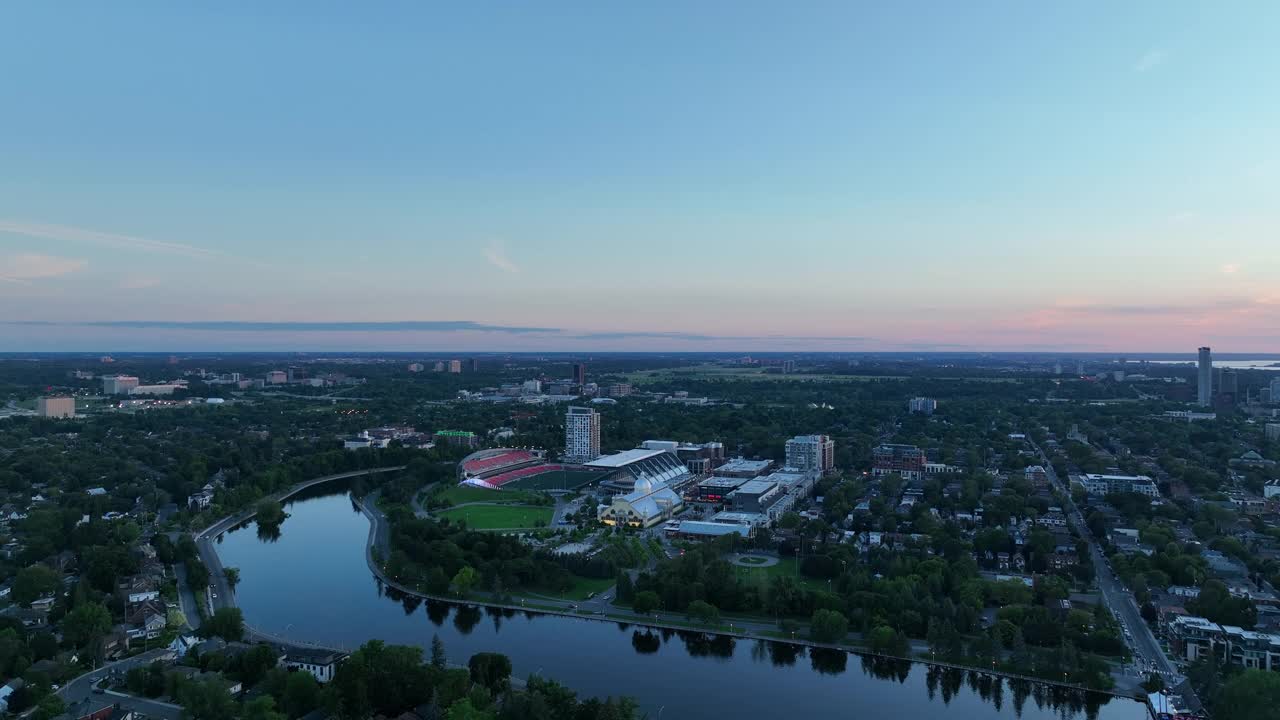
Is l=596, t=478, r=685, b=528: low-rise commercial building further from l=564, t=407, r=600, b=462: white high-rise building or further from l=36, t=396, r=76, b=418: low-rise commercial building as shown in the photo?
l=36, t=396, r=76, b=418: low-rise commercial building

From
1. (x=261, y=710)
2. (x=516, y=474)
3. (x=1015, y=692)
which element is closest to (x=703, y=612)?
(x=1015, y=692)

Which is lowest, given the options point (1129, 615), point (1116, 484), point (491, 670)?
point (1129, 615)

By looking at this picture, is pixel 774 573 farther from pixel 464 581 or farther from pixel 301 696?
pixel 301 696

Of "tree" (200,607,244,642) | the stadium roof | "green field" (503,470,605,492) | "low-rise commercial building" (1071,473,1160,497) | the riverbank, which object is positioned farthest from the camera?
the stadium roof

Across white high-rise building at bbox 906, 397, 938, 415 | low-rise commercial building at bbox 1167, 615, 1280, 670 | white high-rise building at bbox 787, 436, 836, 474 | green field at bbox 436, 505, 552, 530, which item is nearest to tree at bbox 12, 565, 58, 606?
green field at bbox 436, 505, 552, 530

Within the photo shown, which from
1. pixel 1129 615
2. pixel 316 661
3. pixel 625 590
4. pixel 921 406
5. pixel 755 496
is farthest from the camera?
pixel 921 406
